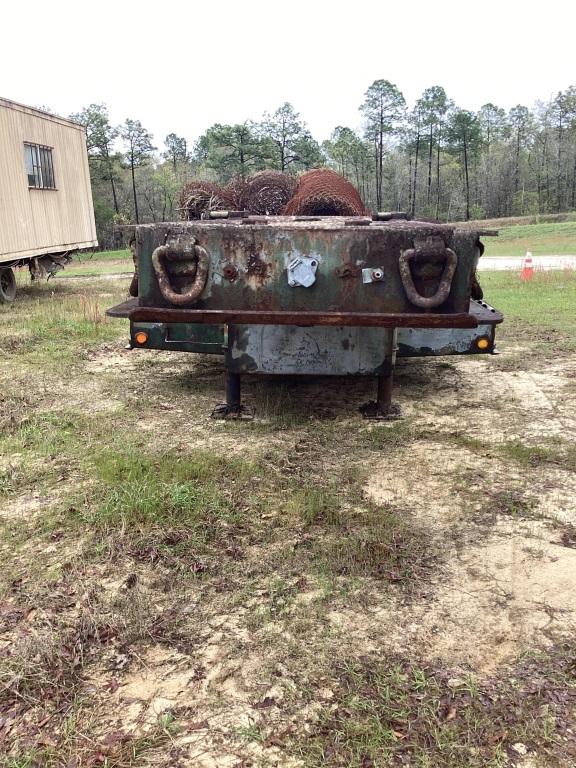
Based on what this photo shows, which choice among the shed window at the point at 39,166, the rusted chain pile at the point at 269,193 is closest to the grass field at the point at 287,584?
the rusted chain pile at the point at 269,193

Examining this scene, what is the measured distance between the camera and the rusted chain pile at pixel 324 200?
6055mm

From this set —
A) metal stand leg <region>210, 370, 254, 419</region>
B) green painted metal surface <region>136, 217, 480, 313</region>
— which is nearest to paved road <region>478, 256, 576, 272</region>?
metal stand leg <region>210, 370, 254, 419</region>

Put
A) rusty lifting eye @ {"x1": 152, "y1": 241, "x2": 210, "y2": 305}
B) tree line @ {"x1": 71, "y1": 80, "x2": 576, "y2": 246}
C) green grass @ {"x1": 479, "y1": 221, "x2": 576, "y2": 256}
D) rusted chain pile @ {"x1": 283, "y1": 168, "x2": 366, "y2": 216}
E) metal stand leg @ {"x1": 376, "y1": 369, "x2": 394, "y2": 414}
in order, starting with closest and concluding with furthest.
A: rusty lifting eye @ {"x1": 152, "y1": 241, "x2": 210, "y2": 305} → metal stand leg @ {"x1": 376, "y1": 369, "x2": 394, "y2": 414} → rusted chain pile @ {"x1": 283, "y1": 168, "x2": 366, "y2": 216} → green grass @ {"x1": 479, "y1": 221, "x2": 576, "y2": 256} → tree line @ {"x1": 71, "y1": 80, "x2": 576, "y2": 246}

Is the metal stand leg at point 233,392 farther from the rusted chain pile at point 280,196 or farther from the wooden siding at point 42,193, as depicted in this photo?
the wooden siding at point 42,193

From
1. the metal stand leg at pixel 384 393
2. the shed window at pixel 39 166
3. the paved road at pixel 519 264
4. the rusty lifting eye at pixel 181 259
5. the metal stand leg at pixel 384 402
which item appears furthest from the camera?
the paved road at pixel 519 264

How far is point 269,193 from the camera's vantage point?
23.3 ft

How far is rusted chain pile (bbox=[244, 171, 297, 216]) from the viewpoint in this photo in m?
7.01

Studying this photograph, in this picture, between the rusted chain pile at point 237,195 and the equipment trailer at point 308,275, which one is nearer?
the equipment trailer at point 308,275

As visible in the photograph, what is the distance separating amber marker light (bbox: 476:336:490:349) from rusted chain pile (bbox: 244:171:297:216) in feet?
11.0

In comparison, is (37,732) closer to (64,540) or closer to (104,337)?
(64,540)

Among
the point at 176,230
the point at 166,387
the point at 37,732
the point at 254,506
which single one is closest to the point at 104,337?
the point at 166,387

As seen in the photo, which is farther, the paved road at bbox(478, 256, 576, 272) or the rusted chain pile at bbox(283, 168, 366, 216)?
the paved road at bbox(478, 256, 576, 272)

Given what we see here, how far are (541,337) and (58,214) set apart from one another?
9705 millimetres

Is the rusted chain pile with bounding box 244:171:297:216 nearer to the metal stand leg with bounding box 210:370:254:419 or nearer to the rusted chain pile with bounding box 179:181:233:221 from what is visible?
the rusted chain pile with bounding box 179:181:233:221
